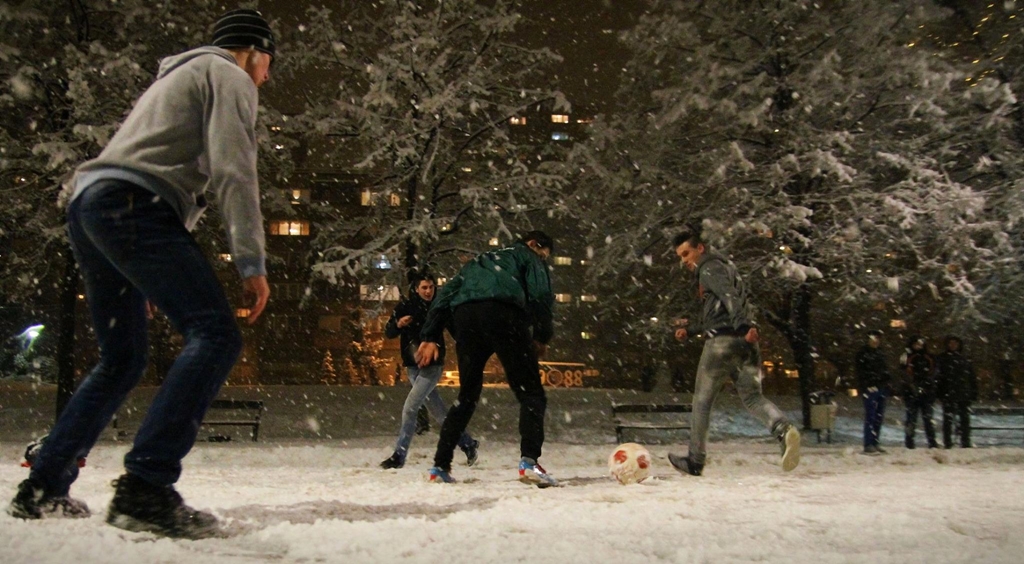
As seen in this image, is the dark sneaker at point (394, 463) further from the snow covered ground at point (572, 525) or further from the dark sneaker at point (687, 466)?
the dark sneaker at point (687, 466)

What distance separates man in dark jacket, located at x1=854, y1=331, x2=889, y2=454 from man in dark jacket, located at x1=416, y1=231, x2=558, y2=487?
25.4 ft

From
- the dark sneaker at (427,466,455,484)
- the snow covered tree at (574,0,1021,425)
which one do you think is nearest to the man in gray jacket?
the dark sneaker at (427,466,455,484)

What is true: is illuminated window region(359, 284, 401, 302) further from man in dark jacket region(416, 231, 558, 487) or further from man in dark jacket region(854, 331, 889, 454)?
man in dark jacket region(416, 231, 558, 487)

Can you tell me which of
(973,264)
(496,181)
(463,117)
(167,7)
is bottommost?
(973,264)

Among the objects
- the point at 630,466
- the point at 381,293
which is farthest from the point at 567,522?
the point at 381,293

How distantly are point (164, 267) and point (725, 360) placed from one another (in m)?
4.91

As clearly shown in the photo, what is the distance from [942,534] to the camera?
3.28 meters

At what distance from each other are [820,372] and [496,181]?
46455 millimetres

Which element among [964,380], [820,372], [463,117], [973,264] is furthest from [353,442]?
[820,372]

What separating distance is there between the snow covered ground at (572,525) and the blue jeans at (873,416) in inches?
244

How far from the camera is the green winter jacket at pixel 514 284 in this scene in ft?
18.7

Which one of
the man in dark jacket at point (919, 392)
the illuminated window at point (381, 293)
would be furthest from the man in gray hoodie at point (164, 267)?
the man in dark jacket at point (919, 392)

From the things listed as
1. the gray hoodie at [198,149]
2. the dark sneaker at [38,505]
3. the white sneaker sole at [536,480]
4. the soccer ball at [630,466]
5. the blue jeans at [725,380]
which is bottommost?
the white sneaker sole at [536,480]

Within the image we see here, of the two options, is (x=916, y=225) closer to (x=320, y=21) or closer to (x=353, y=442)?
(x=353, y=442)
